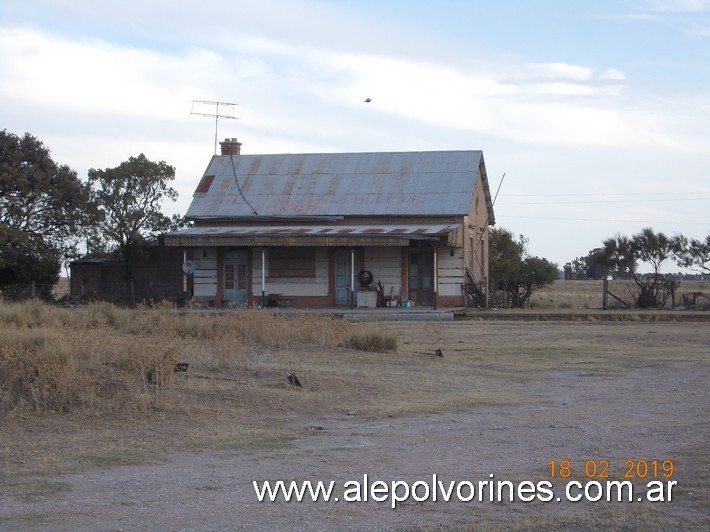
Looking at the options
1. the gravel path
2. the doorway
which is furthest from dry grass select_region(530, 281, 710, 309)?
the gravel path

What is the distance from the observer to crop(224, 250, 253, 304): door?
33094 millimetres

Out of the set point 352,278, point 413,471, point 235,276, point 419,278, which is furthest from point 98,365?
point 235,276

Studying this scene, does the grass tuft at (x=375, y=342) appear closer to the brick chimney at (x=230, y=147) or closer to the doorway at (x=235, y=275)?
the doorway at (x=235, y=275)

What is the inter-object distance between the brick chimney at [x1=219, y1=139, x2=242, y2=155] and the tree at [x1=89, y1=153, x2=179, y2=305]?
4147 millimetres

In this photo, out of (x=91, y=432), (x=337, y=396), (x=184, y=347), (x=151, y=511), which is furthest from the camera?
(x=184, y=347)

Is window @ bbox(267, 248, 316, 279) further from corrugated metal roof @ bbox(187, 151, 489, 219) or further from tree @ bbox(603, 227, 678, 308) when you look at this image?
tree @ bbox(603, 227, 678, 308)

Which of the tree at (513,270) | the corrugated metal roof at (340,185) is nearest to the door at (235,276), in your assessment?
the corrugated metal roof at (340,185)

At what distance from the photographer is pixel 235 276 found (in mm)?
33219

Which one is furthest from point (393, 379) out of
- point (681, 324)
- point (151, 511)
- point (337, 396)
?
point (681, 324)

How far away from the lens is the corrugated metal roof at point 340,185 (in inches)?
1320

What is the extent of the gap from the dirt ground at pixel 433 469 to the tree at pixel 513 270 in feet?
81.4

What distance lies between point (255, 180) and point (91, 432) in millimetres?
27910

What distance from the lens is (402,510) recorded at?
610cm

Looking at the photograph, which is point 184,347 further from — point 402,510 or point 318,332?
point 402,510
